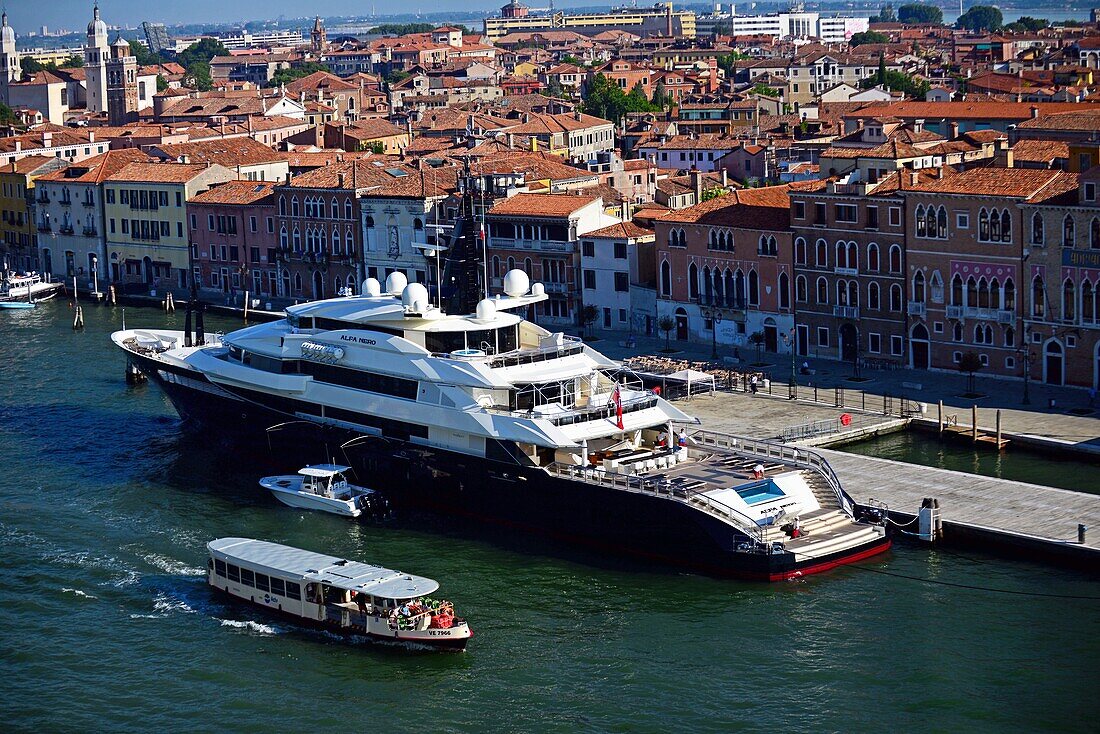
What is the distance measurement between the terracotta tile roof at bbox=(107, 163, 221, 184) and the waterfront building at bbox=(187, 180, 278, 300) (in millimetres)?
1240

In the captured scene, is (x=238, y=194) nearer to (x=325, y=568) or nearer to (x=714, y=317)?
(x=714, y=317)

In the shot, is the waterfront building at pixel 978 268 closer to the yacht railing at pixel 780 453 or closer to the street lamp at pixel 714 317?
the street lamp at pixel 714 317

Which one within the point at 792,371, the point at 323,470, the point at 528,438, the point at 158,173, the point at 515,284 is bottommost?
the point at 323,470

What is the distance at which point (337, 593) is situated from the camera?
31750 millimetres

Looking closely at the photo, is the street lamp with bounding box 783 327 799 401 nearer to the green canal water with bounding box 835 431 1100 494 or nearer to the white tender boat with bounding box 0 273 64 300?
the green canal water with bounding box 835 431 1100 494

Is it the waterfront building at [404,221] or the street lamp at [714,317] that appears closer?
the street lamp at [714,317]

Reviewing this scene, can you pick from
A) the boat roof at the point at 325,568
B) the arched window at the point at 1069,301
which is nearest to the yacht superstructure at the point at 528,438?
the boat roof at the point at 325,568

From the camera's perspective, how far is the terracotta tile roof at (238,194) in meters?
72.1

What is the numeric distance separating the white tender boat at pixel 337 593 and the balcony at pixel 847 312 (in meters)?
22.2

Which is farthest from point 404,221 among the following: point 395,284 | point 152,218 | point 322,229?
point 395,284

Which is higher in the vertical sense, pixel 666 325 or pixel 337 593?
pixel 666 325

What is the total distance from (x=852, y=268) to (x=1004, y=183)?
5.43 meters

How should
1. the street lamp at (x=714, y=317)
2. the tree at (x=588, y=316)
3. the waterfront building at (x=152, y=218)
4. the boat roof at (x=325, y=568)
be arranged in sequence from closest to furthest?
the boat roof at (x=325, y=568), the street lamp at (x=714, y=317), the tree at (x=588, y=316), the waterfront building at (x=152, y=218)

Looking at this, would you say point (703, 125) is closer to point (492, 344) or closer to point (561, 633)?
point (492, 344)
